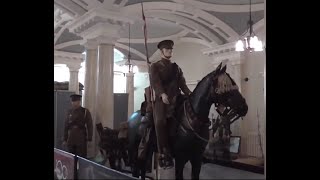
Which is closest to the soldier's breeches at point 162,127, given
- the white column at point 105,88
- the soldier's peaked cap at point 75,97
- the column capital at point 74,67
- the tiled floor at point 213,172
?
the tiled floor at point 213,172

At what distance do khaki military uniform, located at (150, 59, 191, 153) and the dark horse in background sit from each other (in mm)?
37

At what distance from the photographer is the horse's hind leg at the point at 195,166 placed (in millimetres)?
1495

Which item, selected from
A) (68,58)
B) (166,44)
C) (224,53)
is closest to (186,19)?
(224,53)

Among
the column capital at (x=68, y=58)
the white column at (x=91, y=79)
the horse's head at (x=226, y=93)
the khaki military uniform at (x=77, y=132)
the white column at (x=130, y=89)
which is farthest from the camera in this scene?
the column capital at (x=68, y=58)

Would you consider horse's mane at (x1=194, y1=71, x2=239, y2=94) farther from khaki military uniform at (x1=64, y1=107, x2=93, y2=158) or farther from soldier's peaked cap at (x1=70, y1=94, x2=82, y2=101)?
soldier's peaked cap at (x1=70, y1=94, x2=82, y2=101)

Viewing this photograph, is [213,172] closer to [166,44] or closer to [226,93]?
[226,93]

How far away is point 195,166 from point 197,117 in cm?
22

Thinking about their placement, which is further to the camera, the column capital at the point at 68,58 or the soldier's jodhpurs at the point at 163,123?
the column capital at the point at 68,58

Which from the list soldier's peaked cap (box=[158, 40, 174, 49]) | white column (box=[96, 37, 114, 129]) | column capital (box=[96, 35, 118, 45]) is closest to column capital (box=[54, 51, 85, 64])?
white column (box=[96, 37, 114, 129])

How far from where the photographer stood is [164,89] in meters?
1.59

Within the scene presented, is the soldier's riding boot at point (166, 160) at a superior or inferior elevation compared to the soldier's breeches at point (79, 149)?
superior

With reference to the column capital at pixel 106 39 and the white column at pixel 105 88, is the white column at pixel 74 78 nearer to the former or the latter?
the white column at pixel 105 88
